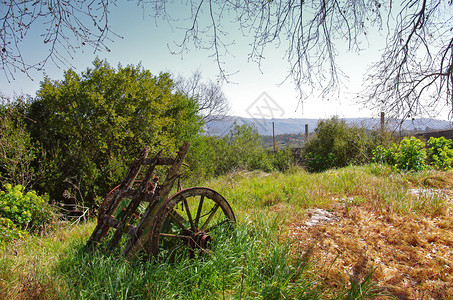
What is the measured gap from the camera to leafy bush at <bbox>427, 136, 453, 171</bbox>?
7.46 metres

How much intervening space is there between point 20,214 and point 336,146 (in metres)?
11.2

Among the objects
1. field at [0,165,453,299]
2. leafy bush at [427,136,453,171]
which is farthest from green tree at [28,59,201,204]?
leafy bush at [427,136,453,171]

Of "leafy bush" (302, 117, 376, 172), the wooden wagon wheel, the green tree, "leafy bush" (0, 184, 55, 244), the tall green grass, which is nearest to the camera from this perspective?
the tall green grass

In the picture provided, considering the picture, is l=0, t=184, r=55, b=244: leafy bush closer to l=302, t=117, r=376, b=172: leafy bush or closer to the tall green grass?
the tall green grass

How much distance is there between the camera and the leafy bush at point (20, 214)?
3.98m

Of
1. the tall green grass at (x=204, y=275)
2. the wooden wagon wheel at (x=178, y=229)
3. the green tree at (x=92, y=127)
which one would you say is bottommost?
the tall green grass at (x=204, y=275)

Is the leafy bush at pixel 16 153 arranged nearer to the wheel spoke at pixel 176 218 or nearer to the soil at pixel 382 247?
the wheel spoke at pixel 176 218

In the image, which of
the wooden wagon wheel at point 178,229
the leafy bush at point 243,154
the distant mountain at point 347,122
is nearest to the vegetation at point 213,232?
the wooden wagon wheel at point 178,229

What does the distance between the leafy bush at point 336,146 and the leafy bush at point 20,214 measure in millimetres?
10408

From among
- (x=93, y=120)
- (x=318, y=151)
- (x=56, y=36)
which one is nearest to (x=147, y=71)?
(x=93, y=120)

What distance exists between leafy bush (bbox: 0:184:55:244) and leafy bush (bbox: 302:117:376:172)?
10.4 m

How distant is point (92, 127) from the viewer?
6230 millimetres

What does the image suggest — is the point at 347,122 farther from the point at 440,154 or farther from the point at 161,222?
the point at 161,222

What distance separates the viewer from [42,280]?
7.19ft
